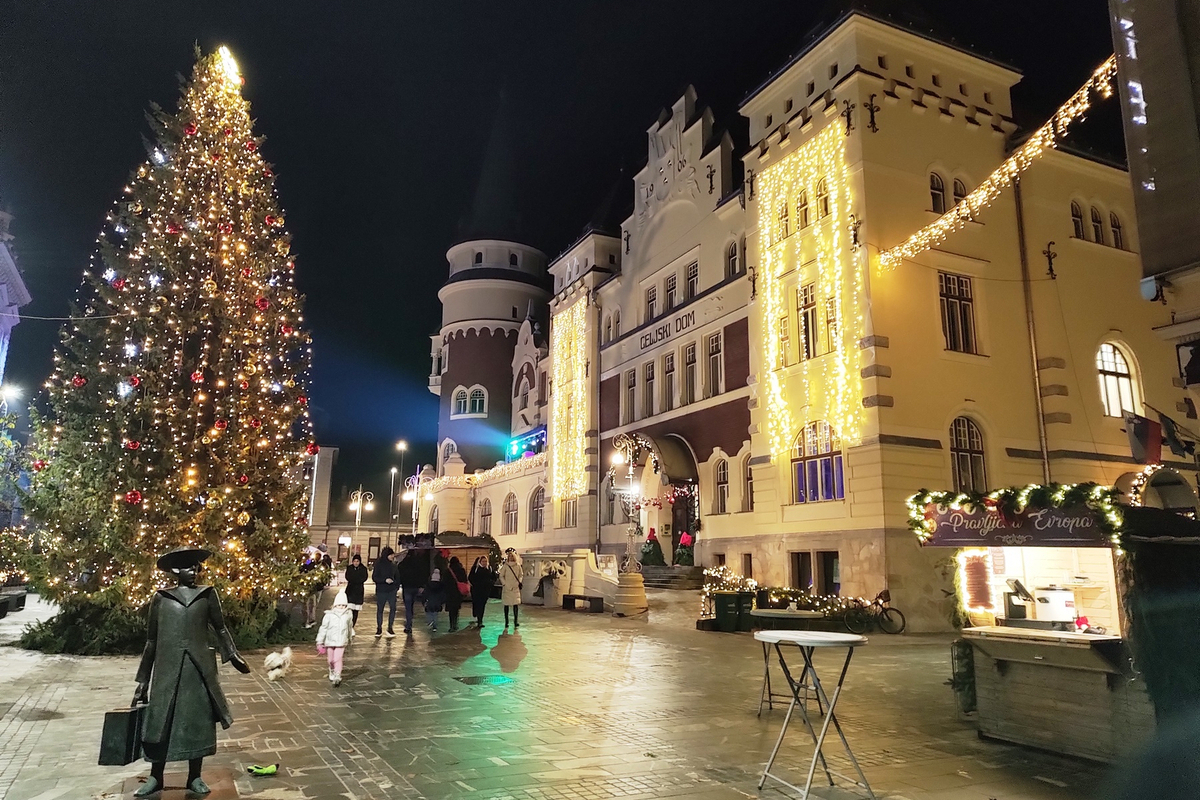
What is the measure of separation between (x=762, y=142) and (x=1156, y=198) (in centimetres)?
1478

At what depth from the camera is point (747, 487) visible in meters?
25.9

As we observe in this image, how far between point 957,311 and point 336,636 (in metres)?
19.0

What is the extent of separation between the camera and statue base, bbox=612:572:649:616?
21844 mm

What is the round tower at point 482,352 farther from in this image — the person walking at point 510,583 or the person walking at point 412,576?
the person walking at point 510,583

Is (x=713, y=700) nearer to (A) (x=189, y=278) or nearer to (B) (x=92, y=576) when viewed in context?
(B) (x=92, y=576)

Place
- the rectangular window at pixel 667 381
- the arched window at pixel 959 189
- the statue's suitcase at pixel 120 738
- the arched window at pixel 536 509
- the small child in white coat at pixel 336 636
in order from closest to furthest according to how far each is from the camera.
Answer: the statue's suitcase at pixel 120 738 → the small child in white coat at pixel 336 636 → the arched window at pixel 959 189 → the rectangular window at pixel 667 381 → the arched window at pixel 536 509

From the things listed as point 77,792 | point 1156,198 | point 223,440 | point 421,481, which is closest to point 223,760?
point 77,792

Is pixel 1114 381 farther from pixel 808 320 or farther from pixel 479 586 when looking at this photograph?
pixel 479 586

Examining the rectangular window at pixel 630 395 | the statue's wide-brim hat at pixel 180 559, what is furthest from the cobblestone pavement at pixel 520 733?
the rectangular window at pixel 630 395

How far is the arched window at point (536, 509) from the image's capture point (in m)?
41.5

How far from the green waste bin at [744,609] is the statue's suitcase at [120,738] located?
14942 mm

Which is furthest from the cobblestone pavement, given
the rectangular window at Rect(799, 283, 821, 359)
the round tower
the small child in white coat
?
the round tower

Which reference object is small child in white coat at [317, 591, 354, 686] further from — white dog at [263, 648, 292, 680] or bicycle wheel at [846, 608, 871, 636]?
bicycle wheel at [846, 608, 871, 636]

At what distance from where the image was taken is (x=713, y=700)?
9.89 metres
